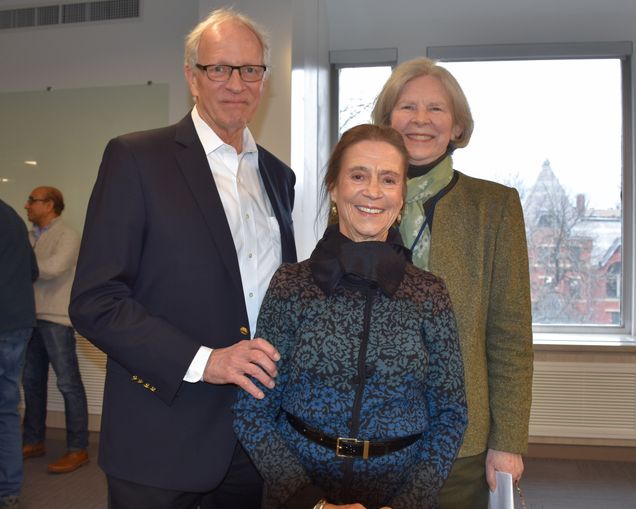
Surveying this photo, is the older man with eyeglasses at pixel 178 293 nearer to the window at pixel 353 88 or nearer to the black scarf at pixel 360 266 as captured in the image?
the black scarf at pixel 360 266

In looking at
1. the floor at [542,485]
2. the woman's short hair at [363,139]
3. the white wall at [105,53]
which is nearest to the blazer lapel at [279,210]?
the woman's short hair at [363,139]

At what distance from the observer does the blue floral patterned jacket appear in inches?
48.9

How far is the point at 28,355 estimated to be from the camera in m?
4.14

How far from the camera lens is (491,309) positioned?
60.1 inches

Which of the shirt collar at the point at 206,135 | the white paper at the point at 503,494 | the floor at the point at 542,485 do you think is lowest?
the floor at the point at 542,485

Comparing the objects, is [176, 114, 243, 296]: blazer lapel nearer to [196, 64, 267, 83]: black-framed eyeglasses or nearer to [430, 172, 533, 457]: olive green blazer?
[196, 64, 267, 83]: black-framed eyeglasses

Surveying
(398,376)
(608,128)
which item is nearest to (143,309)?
(398,376)

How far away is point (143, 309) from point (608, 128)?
4526 millimetres

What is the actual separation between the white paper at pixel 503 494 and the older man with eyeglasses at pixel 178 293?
626 millimetres

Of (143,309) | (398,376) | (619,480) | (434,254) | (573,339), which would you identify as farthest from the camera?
(573,339)

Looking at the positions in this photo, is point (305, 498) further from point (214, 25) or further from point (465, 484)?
point (214, 25)

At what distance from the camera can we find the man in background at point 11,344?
3.17 meters

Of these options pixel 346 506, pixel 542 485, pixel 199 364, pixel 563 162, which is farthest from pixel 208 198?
pixel 563 162

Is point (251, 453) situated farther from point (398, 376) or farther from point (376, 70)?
point (376, 70)
